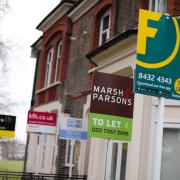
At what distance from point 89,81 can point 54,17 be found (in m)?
6.52

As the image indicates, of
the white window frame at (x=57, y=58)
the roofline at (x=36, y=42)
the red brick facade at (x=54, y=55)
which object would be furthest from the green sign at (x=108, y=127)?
the roofline at (x=36, y=42)

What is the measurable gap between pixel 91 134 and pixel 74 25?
12.2 m

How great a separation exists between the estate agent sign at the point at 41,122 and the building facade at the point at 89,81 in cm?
53

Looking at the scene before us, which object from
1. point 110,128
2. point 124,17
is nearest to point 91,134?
point 110,128

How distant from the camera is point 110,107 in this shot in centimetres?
830

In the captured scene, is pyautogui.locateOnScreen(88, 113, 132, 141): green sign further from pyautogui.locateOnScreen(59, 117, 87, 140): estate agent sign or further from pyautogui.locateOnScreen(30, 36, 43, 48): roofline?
pyautogui.locateOnScreen(30, 36, 43, 48): roofline

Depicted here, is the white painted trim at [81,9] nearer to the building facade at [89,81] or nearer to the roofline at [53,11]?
the building facade at [89,81]

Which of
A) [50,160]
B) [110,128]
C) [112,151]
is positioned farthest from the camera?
[50,160]

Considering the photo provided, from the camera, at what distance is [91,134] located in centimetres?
808

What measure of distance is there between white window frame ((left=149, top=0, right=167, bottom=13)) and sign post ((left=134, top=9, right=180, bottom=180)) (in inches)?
255

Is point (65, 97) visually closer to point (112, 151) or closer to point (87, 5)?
point (87, 5)

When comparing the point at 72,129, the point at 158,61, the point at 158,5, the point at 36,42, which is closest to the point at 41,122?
the point at 72,129

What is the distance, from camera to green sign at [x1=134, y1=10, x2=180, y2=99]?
5.61 m

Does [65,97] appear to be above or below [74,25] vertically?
below
